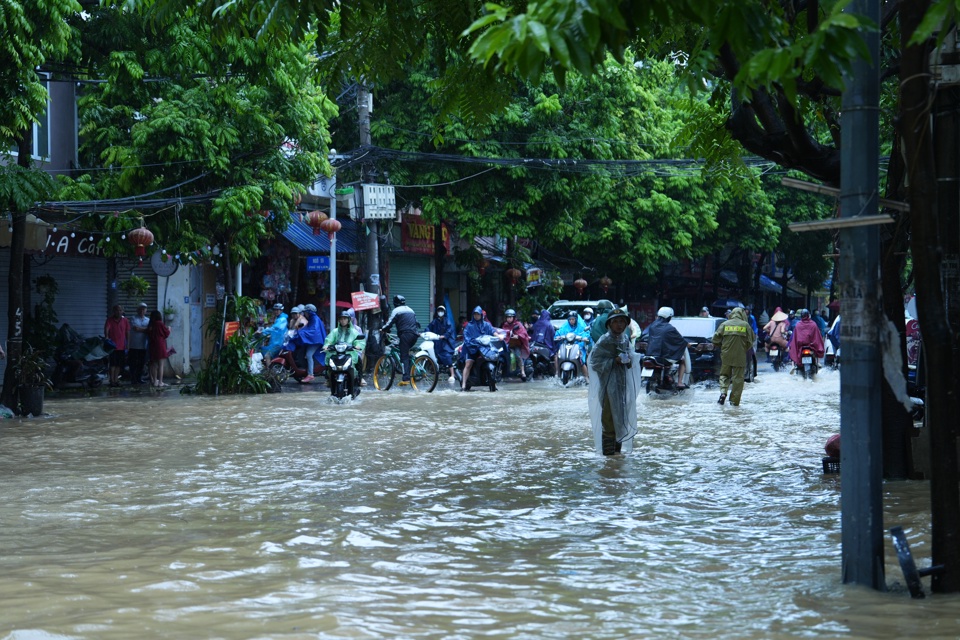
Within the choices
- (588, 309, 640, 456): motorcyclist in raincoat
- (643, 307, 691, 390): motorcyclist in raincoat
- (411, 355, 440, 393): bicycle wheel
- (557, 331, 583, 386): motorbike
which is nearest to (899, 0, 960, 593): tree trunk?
(588, 309, 640, 456): motorcyclist in raincoat

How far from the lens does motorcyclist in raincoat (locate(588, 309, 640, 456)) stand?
12211 millimetres

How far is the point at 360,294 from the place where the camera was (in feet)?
84.7

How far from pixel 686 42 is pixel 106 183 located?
13519mm

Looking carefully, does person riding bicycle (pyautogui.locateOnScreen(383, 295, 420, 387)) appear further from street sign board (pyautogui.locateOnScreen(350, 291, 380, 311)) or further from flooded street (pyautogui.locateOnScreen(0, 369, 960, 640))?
flooded street (pyautogui.locateOnScreen(0, 369, 960, 640))

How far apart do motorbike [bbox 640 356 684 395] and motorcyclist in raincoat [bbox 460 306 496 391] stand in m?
3.62

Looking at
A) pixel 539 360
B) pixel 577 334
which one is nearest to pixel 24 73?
pixel 577 334

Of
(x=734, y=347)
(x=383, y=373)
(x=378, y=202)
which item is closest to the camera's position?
(x=734, y=347)

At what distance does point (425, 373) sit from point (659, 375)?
457cm

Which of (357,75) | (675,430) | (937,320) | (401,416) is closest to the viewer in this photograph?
(937,320)

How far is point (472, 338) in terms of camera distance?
924 inches

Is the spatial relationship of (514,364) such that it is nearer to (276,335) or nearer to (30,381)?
(276,335)

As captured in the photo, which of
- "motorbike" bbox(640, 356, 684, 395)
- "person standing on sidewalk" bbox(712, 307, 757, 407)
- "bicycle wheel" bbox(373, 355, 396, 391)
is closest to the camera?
"person standing on sidewalk" bbox(712, 307, 757, 407)

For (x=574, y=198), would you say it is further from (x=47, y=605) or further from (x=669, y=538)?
(x=47, y=605)

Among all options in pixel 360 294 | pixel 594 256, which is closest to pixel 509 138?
pixel 360 294
